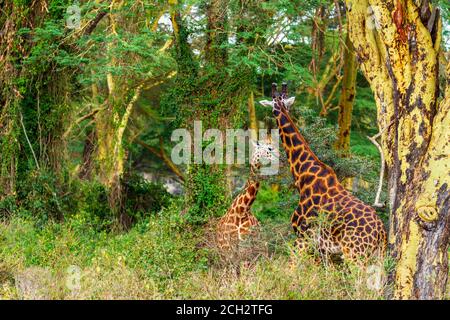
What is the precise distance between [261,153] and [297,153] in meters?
1.01

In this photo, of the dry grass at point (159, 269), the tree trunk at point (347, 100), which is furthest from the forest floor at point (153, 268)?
the tree trunk at point (347, 100)

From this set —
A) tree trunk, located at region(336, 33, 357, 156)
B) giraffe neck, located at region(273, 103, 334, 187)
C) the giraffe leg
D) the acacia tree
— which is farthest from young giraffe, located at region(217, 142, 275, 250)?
tree trunk, located at region(336, 33, 357, 156)

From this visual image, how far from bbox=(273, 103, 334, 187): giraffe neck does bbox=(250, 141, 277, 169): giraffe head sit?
28.8 inches

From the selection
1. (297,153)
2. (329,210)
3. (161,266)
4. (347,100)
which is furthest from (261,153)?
(347,100)

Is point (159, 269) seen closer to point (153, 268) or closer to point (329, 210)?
point (153, 268)

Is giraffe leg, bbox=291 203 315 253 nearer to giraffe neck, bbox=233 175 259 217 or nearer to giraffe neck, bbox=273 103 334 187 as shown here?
giraffe neck, bbox=273 103 334 187

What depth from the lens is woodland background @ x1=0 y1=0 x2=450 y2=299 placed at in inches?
316

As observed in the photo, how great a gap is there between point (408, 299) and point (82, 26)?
8.04m

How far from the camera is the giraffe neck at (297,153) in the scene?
9.27m

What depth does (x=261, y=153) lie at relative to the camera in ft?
34.3

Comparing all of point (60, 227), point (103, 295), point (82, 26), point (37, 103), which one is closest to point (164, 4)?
point (82, 26)
